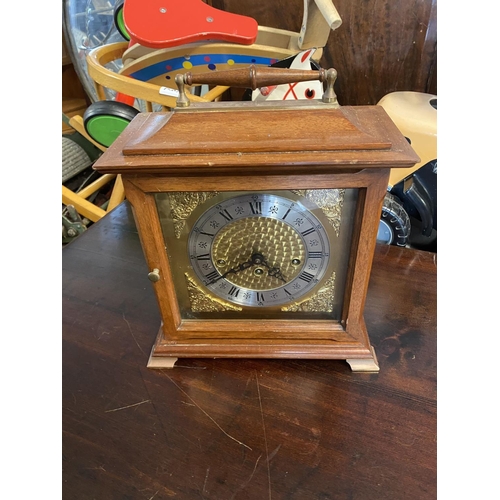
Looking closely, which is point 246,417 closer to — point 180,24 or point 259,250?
point 259,250

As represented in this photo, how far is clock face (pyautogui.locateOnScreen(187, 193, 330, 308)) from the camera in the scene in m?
0.58

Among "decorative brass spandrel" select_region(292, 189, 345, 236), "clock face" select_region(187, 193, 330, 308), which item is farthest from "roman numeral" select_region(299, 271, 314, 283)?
"decorative brass spandrel" select_region(292, 189, 345, 236)

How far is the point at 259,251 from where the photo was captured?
0.63 m

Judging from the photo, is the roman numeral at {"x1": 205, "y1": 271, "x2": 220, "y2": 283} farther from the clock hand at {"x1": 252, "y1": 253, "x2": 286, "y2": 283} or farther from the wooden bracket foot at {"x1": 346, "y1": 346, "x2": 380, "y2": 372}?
the wooden bracket foot at {"x1": 346, "y1": 346, "x2": 380, "y2": 372}

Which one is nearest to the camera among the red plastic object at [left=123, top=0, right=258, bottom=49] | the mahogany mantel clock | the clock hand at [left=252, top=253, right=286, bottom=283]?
the mahogany mantel clock

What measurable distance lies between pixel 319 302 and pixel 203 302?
215 millimetres

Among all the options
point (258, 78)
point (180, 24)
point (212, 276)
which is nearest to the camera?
point (258, 78)

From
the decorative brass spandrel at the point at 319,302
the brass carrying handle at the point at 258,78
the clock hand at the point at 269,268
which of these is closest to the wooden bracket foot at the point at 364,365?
the decorative brass spandrel at the point at 319,302

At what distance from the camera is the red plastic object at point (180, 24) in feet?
3.16

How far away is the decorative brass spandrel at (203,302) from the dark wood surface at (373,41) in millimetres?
836

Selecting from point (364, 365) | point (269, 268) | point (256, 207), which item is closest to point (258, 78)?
point (256, 207)

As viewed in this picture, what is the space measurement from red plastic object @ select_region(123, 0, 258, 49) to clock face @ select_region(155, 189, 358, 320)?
0.63 meters

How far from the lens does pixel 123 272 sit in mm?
938

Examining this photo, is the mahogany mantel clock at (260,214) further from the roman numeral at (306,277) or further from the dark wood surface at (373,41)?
the dark wood surface at (373,41)
